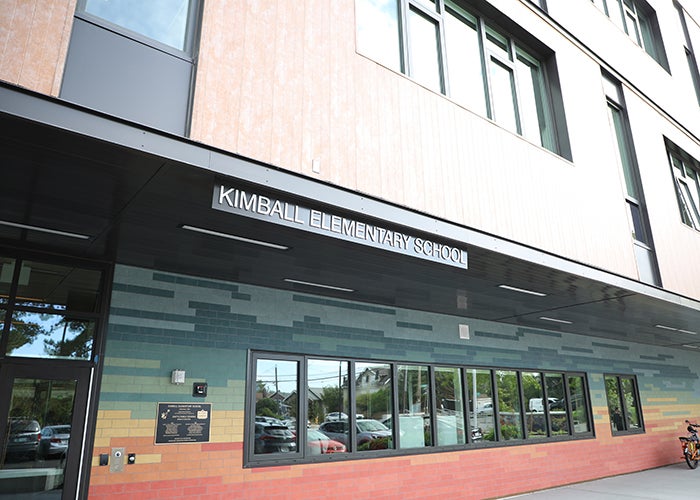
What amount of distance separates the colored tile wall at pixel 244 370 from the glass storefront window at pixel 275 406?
0.79 feet

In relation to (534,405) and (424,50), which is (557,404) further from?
(424,50)

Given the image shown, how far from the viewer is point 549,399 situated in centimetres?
1119

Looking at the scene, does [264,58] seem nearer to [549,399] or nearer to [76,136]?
[76,136]

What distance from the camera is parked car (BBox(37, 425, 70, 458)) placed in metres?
5.36

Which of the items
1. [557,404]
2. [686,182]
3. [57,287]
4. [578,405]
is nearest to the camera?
[57,287]

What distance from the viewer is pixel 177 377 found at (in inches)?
243


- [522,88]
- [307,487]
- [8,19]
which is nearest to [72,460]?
[307,487]

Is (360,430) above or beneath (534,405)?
beneath

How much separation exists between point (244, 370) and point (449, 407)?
13.3ft

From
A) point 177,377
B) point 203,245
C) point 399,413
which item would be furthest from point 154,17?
point 399,413

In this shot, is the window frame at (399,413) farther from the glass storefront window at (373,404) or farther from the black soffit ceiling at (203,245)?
the black soffit ceiling at (203,245)

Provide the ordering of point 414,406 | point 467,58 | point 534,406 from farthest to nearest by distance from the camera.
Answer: point 534,406 → point 414,406 → point 467,58

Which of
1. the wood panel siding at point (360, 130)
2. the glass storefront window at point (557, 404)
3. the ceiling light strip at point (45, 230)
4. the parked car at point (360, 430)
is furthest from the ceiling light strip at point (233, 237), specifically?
the glass storefront window at point (557, 404)

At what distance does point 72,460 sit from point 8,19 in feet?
13.8
